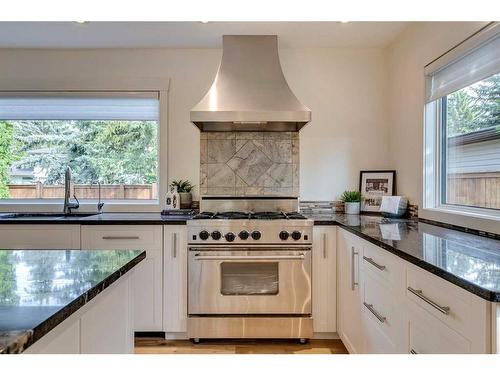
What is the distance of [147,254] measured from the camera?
2488mm

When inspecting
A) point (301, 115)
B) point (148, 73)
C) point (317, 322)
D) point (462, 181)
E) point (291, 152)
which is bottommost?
point (317, 322)

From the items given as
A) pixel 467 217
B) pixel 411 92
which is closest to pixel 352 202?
pixel 411 92

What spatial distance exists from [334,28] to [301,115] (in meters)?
0.79

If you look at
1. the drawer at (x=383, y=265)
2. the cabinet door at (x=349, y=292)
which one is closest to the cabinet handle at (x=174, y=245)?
the cabinet door at (x=349, y=292)

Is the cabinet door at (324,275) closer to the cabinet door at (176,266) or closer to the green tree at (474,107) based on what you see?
→ the cabinet door at (176,266)

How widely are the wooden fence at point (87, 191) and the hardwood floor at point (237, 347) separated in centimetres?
126

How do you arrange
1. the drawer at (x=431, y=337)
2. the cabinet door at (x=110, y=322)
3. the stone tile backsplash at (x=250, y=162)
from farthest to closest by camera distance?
the stone tile backsplash at (x=250, y=162)
the drawer at (x=431, y=337)
the cabinet door at (x=110, y=322)

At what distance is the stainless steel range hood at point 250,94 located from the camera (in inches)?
97.6

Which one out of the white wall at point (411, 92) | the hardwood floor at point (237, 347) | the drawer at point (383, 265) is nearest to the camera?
the drawer at point (383, 265)

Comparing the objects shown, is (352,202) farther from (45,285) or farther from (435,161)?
(45,285)

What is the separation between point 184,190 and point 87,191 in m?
0.93

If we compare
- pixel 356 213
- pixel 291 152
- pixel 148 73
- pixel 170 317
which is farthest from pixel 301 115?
pixel 170 317
